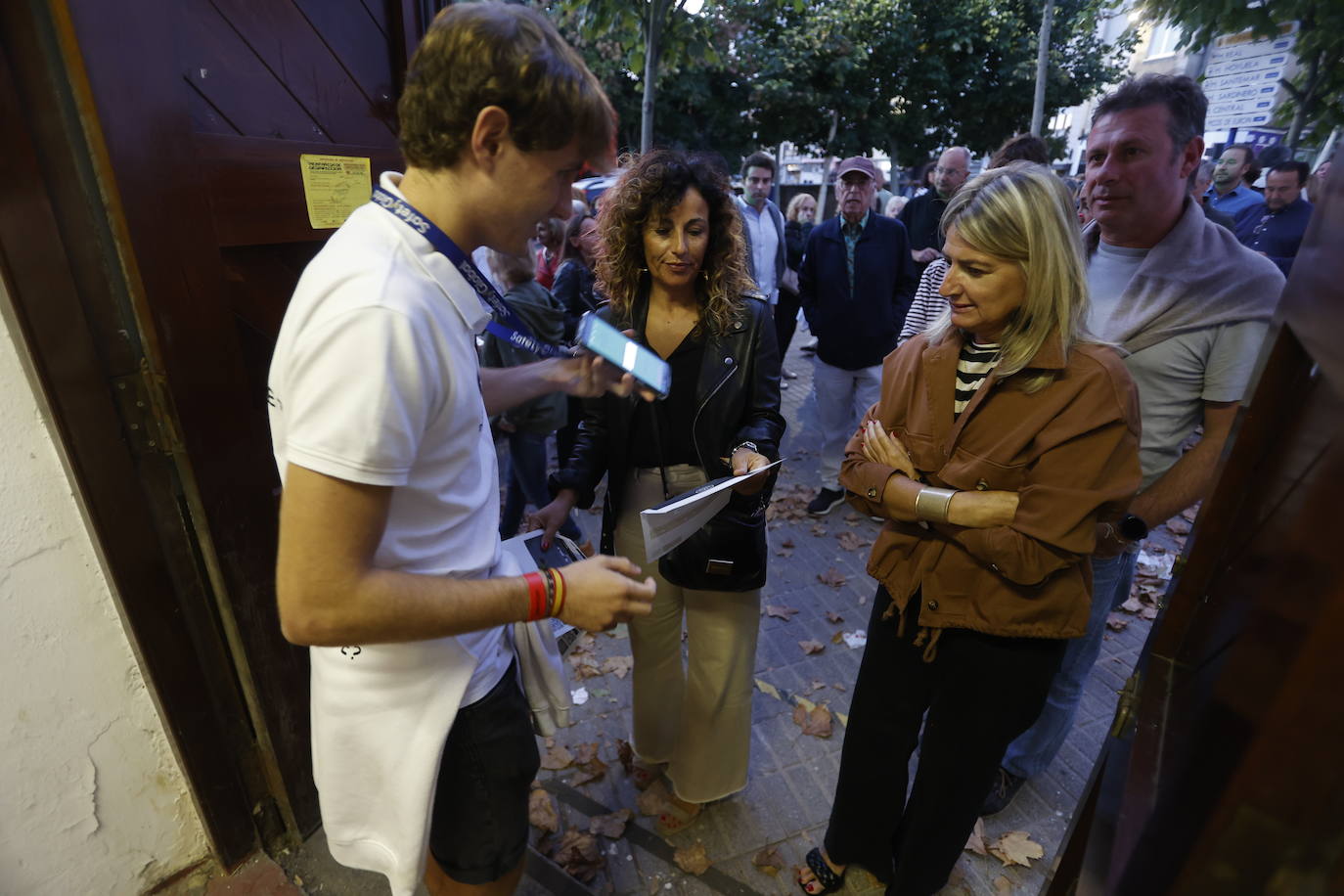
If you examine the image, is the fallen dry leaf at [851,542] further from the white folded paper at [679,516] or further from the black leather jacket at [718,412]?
the white folded paper at [679,516]

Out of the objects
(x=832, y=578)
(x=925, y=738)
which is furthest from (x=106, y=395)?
(x=832, y=578)

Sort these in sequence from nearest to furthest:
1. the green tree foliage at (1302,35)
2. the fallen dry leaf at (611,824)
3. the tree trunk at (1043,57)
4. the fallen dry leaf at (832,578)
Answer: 1. the green tree foliage at (1302,35)
2. the fallen dry leaf at (611,824)
3. the fallen dry leaf at (832,578)
4. the tree trunk at (1043,57)

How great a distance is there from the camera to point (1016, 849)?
2.63 m

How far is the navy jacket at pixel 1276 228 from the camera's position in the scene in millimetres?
5406

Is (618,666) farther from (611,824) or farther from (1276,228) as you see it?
(1276,228)

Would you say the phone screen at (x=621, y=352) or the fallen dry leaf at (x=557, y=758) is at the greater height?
the phone screen at (x=621, y=352)

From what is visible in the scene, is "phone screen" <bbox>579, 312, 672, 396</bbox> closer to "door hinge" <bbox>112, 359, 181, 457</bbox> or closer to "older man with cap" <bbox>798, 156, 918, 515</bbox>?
"door hinge" <bbox>112, 359, 181, 457</bbox>

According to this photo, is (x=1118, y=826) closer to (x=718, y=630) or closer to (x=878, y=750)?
(x=878, y=750)

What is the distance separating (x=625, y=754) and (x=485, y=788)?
65.1 inches

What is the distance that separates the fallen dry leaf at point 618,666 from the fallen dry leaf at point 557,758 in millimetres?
586

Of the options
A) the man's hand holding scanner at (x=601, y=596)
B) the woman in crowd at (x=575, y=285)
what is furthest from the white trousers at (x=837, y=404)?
the man's hand holding scanner at (x=601, y=596)

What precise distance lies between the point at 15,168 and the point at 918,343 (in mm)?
2305

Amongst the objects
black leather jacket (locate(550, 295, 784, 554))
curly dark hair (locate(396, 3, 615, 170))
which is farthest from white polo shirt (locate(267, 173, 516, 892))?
black leather jacket (locate(550, 295, 784, 554))

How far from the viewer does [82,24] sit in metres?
1.45
